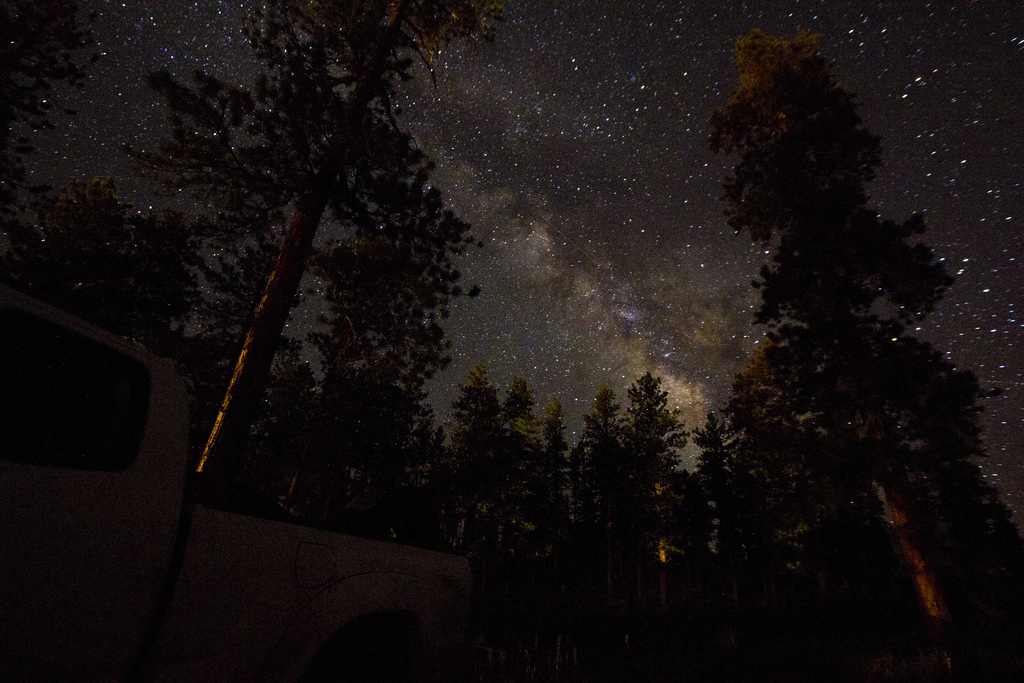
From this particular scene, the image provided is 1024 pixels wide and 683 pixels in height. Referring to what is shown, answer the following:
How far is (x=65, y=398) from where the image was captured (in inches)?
61.9

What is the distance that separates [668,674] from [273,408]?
68.7 ft

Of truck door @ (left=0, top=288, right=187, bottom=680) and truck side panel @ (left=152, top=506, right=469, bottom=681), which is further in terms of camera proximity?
truck side panel @ (left=152, top=506, right=469, bottom=681)

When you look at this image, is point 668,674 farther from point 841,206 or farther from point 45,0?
point 45,0

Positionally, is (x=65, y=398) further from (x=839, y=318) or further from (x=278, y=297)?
(x=839, y=318)

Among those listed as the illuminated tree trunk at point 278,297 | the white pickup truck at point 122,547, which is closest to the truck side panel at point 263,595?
the white pickup truck at point 122,547

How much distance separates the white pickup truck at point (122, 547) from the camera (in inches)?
49.6

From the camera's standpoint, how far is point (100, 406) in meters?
1.67

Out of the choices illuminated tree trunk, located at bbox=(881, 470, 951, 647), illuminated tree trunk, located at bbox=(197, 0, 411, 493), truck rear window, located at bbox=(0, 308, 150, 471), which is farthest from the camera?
illuminated tree trunk, located at bbox=(881, 470, 951, 647)

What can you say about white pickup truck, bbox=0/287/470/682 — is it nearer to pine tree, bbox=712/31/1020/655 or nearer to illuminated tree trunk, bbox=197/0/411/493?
illuminated tree trunk, bbox=197/0/411/493

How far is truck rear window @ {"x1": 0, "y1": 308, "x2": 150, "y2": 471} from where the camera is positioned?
54.9 inches

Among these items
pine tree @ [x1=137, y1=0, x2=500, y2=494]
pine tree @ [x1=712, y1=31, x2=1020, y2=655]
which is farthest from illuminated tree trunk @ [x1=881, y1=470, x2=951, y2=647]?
pine tree @ [x1=137, y1=0, x2=500, y2=494]

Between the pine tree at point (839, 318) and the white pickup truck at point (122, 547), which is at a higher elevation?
the pine tree at point (839, 318)

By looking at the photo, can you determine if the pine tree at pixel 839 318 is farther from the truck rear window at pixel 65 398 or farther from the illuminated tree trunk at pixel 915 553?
the truck rear window at pixel 65 398

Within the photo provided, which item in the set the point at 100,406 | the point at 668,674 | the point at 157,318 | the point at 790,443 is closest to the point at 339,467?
the point at 157,318
